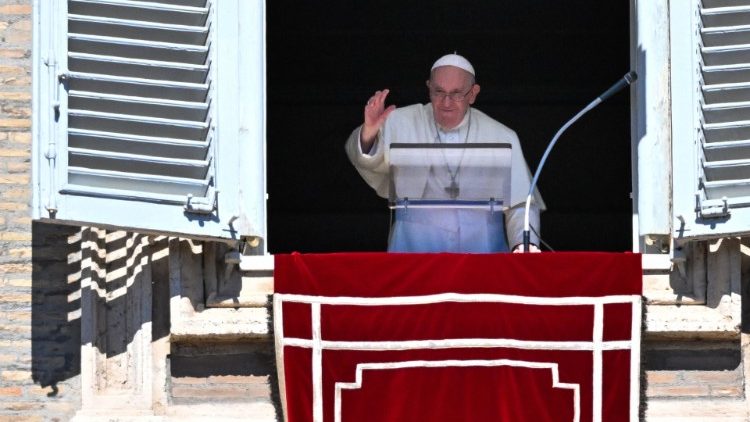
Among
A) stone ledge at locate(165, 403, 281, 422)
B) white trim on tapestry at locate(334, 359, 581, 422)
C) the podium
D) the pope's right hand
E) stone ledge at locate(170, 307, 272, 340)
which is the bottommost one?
stone ledge at locate(165, 403, 281, 422)

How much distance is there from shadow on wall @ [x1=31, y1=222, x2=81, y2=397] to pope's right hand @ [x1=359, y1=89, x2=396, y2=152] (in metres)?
1.23

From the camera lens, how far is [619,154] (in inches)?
473

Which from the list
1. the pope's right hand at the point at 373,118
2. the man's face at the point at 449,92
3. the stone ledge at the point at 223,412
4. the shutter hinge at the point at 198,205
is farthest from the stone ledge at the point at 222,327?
the man's face at the point at 449,92

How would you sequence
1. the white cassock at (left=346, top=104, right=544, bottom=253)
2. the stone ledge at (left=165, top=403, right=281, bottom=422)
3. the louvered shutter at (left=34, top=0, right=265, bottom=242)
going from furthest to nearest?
1. the white cassock at (left=346, top=104, right=544, bottom=253)
2. the stone ledge at (left=165, top=403, right=281, bottom=422)
3. the louvered shutter at (left=34, top=0, right=265, bottom=242)

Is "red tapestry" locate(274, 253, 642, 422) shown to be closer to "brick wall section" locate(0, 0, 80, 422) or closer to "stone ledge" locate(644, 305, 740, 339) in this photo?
"stone ledge" locate(644, 305, 740, 339)

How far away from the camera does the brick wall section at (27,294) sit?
9086 millimetres

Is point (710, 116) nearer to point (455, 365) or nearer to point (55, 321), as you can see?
point (455, 365)

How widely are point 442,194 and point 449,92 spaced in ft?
2.44

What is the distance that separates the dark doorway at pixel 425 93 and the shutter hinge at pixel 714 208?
3.39 metres

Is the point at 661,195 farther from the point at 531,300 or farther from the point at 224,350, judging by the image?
the point at 224,350

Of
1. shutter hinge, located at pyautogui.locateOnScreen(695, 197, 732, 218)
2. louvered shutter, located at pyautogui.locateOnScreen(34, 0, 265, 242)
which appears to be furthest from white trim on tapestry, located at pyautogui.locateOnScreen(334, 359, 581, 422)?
shutter hinge, located at pyautogui.locateOnScreen(695, 197, 732, 218)

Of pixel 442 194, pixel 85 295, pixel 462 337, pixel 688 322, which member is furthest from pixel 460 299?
pixel 85 295

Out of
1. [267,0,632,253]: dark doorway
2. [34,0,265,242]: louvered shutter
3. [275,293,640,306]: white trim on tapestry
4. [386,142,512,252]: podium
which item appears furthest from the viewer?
[267,0,632,253]: dark doorway

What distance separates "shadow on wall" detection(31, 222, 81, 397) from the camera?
29.8ft
